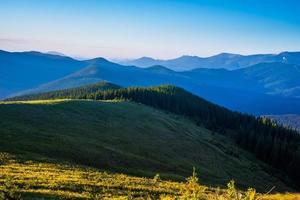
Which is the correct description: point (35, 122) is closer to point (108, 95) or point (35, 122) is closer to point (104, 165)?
point (104, 165)

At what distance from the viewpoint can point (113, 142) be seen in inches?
3088

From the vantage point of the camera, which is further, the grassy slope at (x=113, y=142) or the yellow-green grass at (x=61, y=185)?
the grassy slope at (x=113, y=142)

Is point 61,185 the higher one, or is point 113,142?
point 61,185

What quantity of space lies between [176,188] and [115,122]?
6425 centimetres

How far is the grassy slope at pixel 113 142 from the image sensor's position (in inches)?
2217

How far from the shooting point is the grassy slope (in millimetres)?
56309

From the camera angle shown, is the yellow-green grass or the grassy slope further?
the grassy slope

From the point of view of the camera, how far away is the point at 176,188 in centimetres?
4069

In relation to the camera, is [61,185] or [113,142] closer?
[61,185]

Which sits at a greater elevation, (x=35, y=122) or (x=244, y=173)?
(x=35, y=122)

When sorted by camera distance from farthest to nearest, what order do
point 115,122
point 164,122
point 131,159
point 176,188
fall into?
point 164,122 < point 115,122 < point 131,159 < point 176,188

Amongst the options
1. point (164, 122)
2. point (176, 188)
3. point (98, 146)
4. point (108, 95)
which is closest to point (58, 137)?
point (98, 146)

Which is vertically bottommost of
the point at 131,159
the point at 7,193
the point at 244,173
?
the point at 244,173

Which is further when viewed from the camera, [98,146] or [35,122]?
[35,122]
